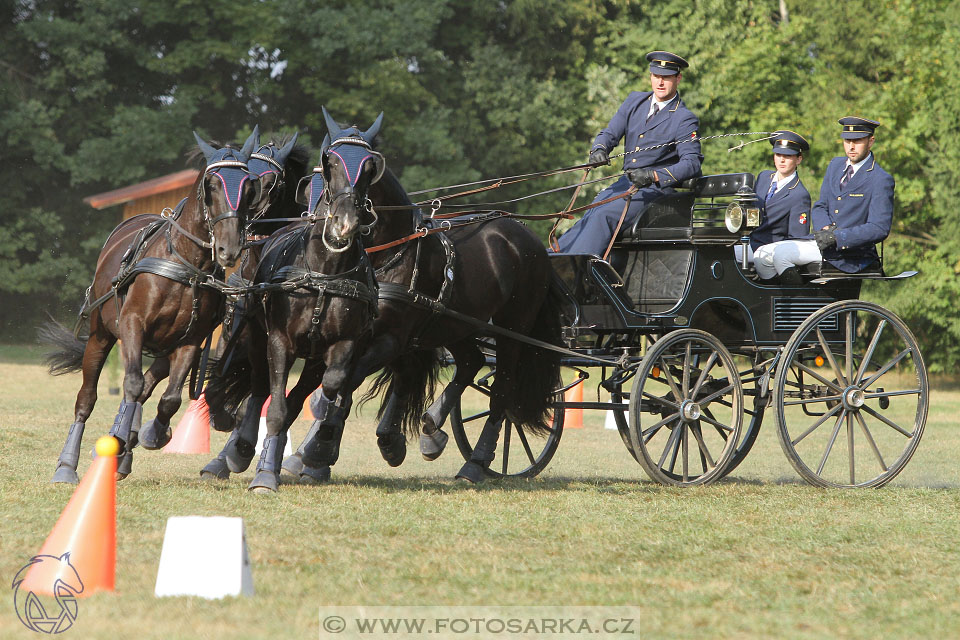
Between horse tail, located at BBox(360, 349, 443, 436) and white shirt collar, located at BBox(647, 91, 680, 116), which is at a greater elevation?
white shirt collar, located at BBox(647, 91, 680, 116)

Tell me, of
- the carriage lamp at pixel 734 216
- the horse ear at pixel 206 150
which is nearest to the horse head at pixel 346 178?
the horse ear at pixel 206 150

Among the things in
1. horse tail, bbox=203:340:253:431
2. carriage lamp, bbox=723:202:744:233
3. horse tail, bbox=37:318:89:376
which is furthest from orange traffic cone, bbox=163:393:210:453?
carriage lamp, bbox=723:202:744:233

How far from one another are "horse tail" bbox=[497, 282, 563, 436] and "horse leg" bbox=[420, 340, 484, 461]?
230mm

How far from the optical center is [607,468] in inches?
401

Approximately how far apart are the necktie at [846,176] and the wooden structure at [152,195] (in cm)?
1457

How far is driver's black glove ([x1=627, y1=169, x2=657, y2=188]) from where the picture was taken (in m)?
7.79

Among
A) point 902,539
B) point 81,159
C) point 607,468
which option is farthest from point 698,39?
point 902,539

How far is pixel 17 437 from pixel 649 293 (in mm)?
5668

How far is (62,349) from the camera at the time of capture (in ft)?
27.4

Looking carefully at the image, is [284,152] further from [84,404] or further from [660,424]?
[660,424]

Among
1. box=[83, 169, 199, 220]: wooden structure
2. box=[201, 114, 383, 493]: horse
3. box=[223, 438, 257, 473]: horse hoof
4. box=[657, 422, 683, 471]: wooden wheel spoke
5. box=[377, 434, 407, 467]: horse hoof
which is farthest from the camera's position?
box=[83, 169, 199, 220]: wooden structure

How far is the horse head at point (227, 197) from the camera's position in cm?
630

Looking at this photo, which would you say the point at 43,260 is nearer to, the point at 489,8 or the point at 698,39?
the point at 489,8

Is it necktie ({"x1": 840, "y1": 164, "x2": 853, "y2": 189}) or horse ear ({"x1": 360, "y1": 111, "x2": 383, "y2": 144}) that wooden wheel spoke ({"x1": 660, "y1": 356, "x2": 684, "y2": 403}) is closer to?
necktie ({"x1": 840, "y1": 164, "x2": 853, "y2": 189})
